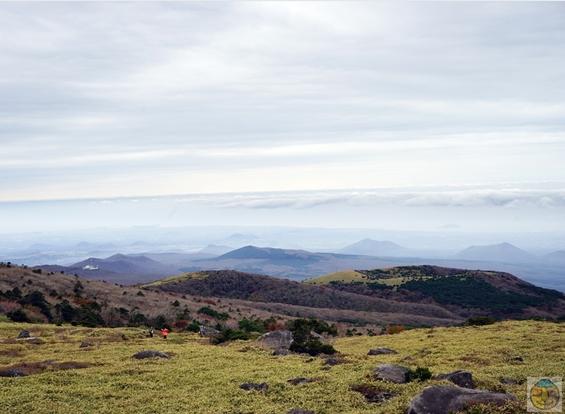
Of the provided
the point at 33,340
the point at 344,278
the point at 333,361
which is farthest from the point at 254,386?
the point at 344,278

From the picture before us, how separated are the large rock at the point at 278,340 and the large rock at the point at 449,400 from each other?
64.1 ft

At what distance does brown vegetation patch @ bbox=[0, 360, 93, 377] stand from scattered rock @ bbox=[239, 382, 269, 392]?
11.2m

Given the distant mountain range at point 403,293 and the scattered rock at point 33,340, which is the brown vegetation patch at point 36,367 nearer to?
the scattered rock at point 33,340

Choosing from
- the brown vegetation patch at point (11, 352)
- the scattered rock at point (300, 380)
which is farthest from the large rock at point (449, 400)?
the brown vegetation patch at point (11, 352)

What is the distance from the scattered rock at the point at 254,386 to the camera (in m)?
22.7

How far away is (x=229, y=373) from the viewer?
87.6 ft

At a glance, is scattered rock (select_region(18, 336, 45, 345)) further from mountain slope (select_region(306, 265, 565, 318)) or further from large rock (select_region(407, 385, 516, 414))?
mountain slope (select_region(306, 265, 565, 318))

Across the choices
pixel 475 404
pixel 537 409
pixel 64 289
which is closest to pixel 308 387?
pixel 475 404

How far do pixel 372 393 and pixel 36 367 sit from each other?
19480mm

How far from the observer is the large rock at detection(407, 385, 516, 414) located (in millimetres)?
16406

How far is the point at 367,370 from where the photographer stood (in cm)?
2512

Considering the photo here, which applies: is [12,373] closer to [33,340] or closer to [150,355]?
[150,355]

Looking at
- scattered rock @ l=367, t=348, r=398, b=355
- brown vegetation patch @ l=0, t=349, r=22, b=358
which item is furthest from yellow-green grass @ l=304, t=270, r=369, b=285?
brown vegetation patch @ l=0, t=349, r=22, b=358

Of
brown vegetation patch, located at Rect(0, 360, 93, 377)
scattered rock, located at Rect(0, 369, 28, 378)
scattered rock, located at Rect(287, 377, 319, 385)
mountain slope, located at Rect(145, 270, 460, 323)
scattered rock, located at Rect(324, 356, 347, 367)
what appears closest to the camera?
scattered rock, located at Rect(287, 377, 319, 385)
